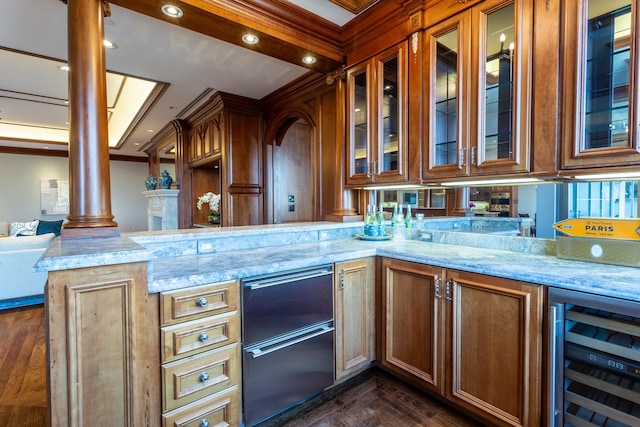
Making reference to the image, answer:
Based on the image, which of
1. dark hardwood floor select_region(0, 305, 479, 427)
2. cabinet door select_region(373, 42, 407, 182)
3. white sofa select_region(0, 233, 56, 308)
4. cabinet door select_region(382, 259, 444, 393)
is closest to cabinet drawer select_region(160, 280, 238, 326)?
dark hardwood floor select_region(0, 305, 479, 427)

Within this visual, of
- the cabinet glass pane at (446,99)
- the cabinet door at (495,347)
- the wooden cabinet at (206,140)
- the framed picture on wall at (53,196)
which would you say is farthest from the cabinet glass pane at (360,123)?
the framed picture on wall at (53,196)

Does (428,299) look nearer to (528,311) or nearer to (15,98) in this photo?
(528,311)

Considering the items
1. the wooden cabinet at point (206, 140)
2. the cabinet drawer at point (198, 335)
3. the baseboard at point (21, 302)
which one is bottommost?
the baseboard at point (21, 302)

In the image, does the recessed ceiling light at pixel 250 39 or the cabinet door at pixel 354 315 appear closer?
the cabinet door at pixel 354 315

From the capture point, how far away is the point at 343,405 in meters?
1.87

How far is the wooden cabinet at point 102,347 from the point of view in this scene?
3.77ft

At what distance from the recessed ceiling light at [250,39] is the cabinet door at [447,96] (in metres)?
1.22

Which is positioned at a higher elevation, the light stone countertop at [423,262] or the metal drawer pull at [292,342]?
the light stone countertop at [423,262]

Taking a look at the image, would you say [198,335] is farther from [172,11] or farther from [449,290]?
[172,11]

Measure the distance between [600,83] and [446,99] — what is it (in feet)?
2.54

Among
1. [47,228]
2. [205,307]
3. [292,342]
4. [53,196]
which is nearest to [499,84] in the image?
[292,342]

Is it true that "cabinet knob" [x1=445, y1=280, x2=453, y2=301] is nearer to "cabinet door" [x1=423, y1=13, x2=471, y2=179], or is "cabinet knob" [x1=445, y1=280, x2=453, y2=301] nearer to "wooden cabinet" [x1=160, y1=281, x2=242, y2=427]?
"cabinet door" [x1=423, y1=13, x2=471, y2=179]

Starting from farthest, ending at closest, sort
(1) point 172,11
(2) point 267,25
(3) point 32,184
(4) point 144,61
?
(3) point 32,184 < (4) point 144,61 < (2) point 267,25 < (1) point 172,11

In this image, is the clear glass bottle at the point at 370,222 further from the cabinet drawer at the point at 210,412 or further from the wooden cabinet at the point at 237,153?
the wooden cabinet at the point at 237,153
